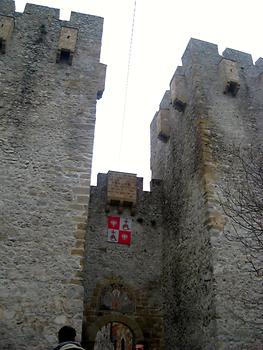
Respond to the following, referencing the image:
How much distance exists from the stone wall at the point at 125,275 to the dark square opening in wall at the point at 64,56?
3706mm

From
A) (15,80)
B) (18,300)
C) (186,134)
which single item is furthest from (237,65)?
(18,300)

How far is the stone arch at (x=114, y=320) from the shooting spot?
31.0ft

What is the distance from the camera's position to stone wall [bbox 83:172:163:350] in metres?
9.70

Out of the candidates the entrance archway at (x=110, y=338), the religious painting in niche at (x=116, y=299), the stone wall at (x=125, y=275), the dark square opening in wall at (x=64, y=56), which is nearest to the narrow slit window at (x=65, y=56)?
the dark square opening in wall at (x=64, y=56)

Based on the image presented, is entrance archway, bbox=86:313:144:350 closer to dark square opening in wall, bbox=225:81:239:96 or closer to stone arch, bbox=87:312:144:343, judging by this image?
stone arch, bbox=87:312:144:343

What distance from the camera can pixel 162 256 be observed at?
10703 millimetres

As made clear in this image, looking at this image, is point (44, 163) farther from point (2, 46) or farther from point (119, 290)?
point (119, 290)

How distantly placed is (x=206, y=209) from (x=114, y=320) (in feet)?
12.4

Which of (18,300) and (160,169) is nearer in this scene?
(18,300)

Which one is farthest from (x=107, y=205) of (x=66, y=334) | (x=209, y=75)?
(x=66, y=334)

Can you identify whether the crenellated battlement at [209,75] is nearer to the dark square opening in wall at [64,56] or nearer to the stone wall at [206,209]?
the stone wall at [206,209]

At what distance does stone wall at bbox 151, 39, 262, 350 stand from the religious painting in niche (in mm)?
959

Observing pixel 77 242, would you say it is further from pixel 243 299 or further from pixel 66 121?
pixel 243 299

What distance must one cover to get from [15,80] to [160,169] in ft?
17.8
